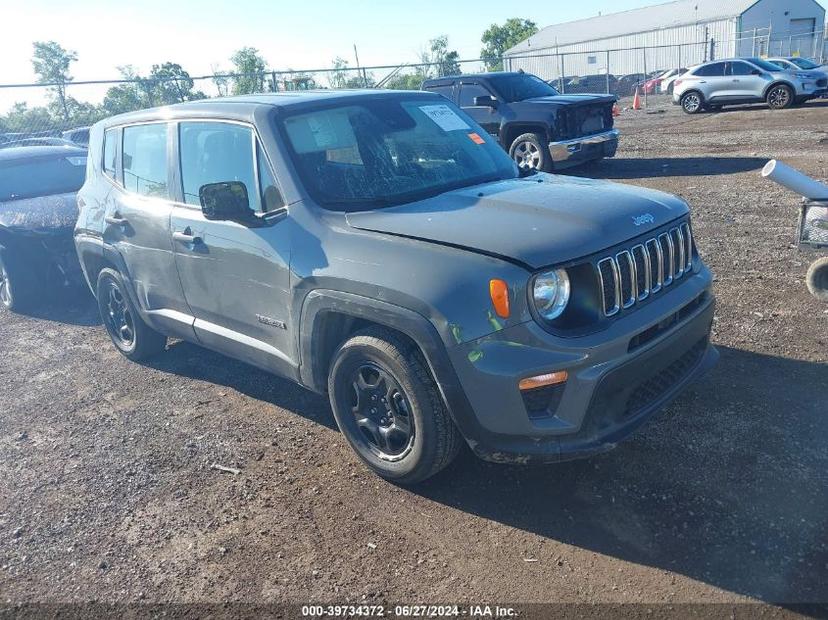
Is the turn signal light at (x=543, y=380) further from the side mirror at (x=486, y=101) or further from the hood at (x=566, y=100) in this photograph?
the side mirror at (x=486, y=101)

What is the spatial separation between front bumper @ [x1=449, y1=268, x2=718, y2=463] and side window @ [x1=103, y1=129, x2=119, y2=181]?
3564 mm

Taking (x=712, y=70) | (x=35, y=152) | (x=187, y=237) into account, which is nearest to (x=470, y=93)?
(x=35, y=152)

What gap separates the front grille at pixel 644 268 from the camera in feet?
10.1

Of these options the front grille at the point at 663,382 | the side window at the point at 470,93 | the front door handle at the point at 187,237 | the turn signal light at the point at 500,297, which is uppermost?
the side window at the point at 470,93

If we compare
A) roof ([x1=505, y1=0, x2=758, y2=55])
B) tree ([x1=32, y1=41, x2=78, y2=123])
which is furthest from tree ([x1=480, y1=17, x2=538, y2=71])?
tree ([x1=32, y1=41, x2=78, y2=123])

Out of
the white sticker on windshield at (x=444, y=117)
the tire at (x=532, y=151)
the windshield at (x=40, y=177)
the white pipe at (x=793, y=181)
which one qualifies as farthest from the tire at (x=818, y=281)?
the windshield at (x=40, y=177)

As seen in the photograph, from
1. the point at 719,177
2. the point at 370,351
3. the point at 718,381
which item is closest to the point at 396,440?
the point at 370,351

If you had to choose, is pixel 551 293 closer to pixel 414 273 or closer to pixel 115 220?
pixel 414 273

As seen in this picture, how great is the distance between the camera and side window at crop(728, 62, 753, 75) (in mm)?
21219

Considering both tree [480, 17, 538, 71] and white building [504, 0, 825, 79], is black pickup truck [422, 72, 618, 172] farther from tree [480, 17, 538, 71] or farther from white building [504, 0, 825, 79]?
tree [480, 17, 538, 71]

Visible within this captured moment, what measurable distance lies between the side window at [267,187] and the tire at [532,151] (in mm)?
8106

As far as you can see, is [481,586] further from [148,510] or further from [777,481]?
[148,510]

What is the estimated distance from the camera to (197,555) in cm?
323

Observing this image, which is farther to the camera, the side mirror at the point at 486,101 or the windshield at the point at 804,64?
the windshield at the point at 804,64
